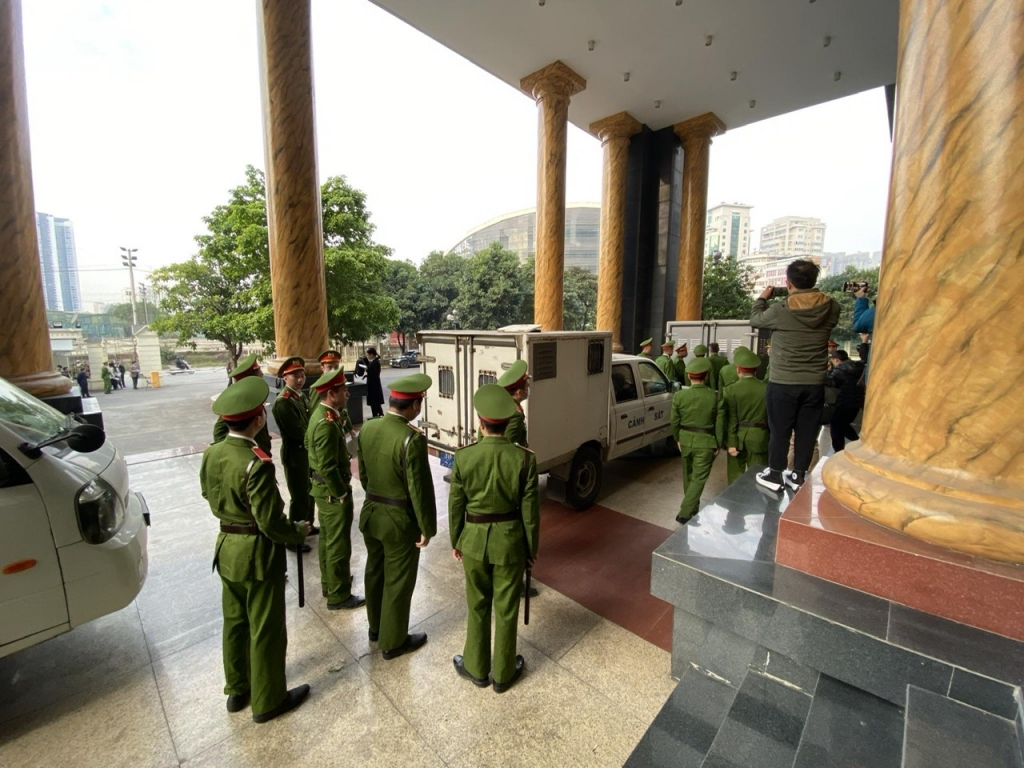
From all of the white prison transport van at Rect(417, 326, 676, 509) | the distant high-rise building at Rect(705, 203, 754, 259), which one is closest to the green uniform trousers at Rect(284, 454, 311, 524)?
the white prison transport van at Rect(417, 326, 676, 509)

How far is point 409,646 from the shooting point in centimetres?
296

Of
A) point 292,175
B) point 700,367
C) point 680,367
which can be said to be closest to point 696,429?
point 700,367

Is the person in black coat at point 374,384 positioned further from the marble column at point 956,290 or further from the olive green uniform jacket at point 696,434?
the marble column at point 956,290

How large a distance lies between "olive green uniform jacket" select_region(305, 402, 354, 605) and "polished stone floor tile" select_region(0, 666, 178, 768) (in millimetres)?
1131

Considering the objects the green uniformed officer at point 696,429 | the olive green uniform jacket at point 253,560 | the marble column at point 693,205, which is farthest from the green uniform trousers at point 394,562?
the marble column at point 693,205

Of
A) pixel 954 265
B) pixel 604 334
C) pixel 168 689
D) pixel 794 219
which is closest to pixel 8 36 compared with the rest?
pixel 168 689

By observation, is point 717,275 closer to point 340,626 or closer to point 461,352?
point 461,352

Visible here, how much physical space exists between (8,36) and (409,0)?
259 inches

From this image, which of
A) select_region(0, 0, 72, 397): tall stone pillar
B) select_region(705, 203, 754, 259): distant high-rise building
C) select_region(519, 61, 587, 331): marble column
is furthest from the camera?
select_region(705, 203, 754, 259): distant high-rise building

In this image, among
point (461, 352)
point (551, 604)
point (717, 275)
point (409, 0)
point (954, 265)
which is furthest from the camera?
point (717, 275)

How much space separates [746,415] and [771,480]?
3.84 ft

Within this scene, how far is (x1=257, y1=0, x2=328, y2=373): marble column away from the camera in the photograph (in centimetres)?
701

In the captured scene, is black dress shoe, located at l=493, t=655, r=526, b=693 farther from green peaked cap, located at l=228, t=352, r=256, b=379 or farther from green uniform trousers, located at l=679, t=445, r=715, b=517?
green peaked cap, located at l=228, t=352, r=256, b=379

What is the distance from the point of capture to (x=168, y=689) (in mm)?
2650
